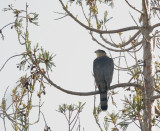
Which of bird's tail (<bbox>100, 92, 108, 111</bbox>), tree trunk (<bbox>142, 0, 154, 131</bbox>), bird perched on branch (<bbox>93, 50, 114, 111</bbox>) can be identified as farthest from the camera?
bird perched on branch (<bbox>93, 50, 114, 111</bbox>)

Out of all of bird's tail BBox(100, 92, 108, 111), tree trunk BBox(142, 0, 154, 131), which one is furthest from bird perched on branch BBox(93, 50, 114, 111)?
tree trunk BBox(142, 0, 154, 131)

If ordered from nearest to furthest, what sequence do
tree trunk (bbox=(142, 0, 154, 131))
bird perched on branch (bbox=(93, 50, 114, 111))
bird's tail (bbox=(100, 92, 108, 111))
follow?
tree trunk (bbox=(142, 0, 154, 131)) < bird's tail (bbox=(100, 92, 108, 111)) < bird perched on branch (bbox=(93, 50, 114, 111))

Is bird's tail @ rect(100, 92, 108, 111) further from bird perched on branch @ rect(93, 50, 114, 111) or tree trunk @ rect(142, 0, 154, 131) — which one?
tree trunk @ rect(142, 0, 154, 131)

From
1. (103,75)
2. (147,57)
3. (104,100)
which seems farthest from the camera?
(103,75)

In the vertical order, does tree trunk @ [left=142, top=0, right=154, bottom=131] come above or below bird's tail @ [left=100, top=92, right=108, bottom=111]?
above

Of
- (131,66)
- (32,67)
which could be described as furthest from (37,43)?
(131,66)

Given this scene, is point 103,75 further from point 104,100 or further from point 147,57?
point 147,57

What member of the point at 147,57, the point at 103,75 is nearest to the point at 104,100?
the point at 103,75

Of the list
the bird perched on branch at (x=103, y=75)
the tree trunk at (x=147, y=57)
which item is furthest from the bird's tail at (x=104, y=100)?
the tree trunk at (x=147, y=57)

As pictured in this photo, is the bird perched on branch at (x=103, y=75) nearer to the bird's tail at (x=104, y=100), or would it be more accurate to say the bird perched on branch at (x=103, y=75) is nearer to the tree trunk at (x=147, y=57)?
the bird's tail at (x=104, y=100)

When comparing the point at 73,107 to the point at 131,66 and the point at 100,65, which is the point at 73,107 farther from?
the point at 100,65

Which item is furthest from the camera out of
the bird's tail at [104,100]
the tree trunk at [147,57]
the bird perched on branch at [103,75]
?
the bird perched on branch at [103,75]

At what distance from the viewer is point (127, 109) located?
4.50 m

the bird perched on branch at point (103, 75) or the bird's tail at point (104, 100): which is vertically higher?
the bird perched on branch at point (103, 75)
